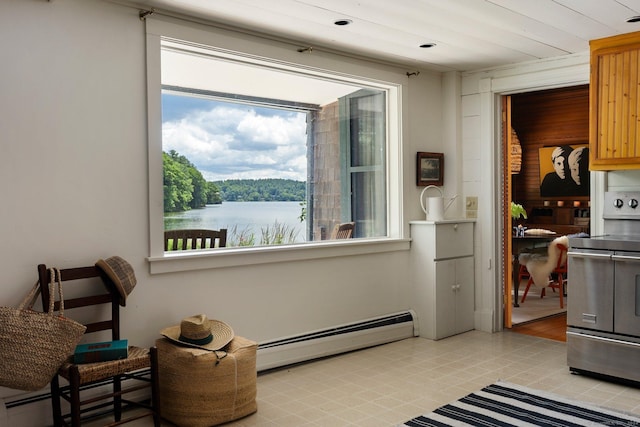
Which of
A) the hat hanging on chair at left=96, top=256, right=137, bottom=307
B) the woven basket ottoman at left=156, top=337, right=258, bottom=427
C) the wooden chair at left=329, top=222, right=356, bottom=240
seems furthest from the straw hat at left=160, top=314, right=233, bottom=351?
the wooden chair at left=329, top=222, right=356, bottom=240

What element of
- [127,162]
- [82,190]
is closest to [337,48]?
[127,162]

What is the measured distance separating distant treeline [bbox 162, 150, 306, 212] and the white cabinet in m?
1.18

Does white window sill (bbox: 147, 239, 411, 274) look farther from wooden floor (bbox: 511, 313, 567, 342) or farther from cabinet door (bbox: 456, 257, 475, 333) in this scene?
wooden floor (bbox: 511, 313, 567, 342)

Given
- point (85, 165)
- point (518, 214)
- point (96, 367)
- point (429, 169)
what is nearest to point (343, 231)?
point (429, 169)

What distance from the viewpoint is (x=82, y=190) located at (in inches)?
124

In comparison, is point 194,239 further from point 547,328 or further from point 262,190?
point 547,328

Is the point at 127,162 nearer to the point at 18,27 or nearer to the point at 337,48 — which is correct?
the point at 18,27

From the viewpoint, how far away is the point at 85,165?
3154 mm

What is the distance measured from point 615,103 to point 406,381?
2.37 m

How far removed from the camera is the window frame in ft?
11.2

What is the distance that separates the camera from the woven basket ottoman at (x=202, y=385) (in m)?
3.02

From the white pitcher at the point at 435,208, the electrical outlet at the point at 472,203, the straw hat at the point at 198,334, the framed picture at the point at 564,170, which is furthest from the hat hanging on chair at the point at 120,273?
the framed picture at the point at 564,170

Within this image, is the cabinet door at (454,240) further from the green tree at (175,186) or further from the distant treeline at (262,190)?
the green tree at (175,186)

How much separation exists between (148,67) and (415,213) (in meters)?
2.62
